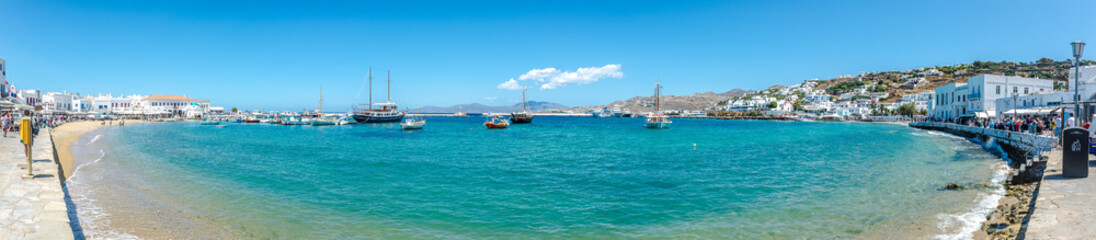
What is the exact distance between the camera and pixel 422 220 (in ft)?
31.9

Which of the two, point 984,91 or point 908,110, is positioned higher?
point 984,91

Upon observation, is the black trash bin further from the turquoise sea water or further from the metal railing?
the metal railing

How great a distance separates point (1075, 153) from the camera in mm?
10273

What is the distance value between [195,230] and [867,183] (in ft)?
54.0

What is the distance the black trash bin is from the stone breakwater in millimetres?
658

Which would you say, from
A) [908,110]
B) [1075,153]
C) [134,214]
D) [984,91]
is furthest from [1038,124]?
[908,110]

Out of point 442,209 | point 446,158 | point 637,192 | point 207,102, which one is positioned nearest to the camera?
point 442,209

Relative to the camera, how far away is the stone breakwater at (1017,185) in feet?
26.4

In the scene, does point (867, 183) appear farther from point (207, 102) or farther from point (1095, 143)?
point (207, 102)

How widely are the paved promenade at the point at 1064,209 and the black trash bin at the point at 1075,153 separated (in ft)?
0.63

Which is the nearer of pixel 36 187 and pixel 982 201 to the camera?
pixel 36 187

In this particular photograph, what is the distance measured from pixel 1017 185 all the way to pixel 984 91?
140ft

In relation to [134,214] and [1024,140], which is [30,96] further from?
[1024,140]

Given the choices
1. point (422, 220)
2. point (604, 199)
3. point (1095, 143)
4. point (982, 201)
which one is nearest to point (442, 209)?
point (422, 220)
